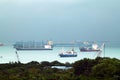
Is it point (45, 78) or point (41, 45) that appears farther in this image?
point (41, 45)

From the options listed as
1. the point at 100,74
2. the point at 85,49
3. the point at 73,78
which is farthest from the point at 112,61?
the point at 85,49

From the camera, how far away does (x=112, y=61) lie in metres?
35.4

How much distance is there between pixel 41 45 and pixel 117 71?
A: 117301mm

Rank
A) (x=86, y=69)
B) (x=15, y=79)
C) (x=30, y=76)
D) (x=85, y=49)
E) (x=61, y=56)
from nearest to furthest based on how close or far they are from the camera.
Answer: (x=15, y=79) → (x=30, y=76) → (x=86, y=69) → (x=61, y=56) → (x=85, y=49)

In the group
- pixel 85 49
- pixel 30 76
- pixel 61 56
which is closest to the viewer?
pixel 30 76

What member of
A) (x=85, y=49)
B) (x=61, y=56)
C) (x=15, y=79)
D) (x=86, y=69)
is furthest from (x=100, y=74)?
(x=85, y=49)

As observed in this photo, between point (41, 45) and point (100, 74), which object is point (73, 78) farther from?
point (41, 45)

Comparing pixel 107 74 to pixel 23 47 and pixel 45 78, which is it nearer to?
pixel 45 78

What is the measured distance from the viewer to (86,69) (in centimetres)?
3806

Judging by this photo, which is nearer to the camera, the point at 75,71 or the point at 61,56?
the point at 75,71

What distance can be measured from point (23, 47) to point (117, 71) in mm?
110985

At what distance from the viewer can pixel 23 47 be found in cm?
14238

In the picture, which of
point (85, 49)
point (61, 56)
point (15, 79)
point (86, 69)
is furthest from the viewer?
point (85, 49)

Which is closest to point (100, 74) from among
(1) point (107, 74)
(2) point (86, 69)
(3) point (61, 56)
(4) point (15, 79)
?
(1) point (107, 74)
